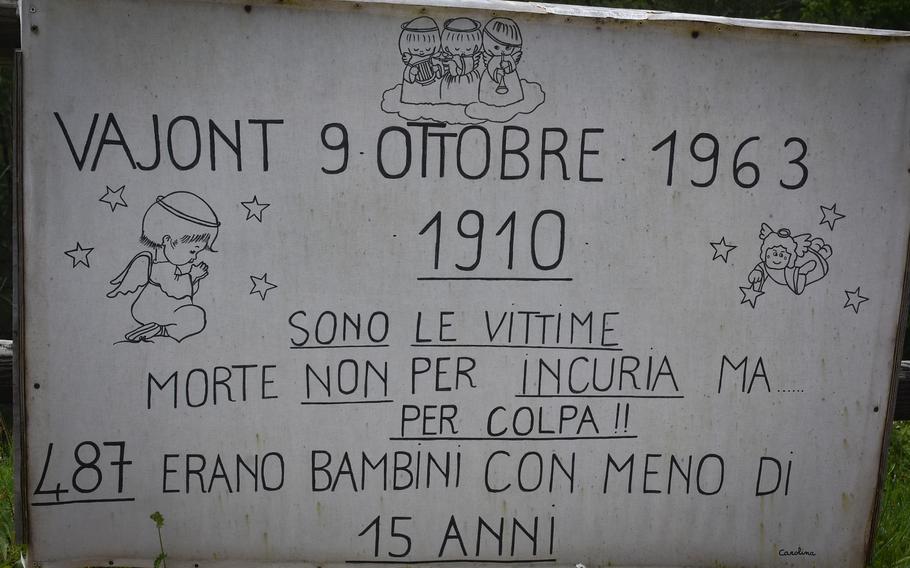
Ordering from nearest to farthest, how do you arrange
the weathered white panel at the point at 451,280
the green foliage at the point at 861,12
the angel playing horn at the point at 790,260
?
the weathered white panel at the point at 451,280, the angel playing horn at the point at 790,260, the green foliage at the point at 861,12


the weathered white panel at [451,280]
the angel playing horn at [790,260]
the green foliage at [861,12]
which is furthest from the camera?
the green foliage at [861,12]

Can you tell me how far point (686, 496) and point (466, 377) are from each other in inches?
38.4

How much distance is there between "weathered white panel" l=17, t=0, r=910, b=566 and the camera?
108 inches

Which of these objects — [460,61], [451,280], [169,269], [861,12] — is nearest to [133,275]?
[169,269]

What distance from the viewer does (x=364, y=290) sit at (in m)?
2.89

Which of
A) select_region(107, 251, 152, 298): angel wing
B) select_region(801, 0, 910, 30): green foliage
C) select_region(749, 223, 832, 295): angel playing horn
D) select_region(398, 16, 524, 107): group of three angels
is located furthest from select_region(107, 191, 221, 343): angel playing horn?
select_region(801, 0, 910, 30): green foliage

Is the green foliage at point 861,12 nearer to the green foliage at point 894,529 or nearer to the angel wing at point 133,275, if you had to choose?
the green foliage at point 894,529

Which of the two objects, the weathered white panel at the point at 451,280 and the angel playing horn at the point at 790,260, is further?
the angel playing horn at the point at 790,260

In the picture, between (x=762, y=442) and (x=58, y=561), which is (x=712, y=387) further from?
(x=58, y=561)

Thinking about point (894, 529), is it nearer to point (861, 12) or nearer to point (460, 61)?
point (460, 61)

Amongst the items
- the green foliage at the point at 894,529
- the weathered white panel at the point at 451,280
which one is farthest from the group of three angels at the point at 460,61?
the green foliage at the point at 894,529

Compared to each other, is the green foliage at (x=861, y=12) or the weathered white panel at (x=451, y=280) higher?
the green foliage at (x=861, y=12)

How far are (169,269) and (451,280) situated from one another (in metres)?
0.98

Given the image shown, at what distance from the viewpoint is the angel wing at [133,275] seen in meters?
2.79
